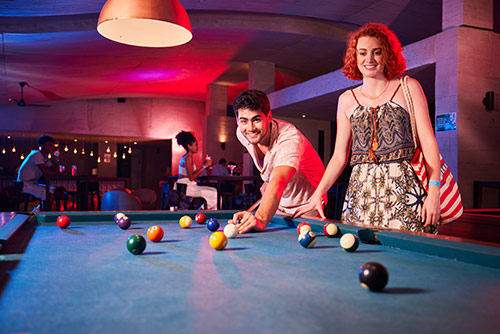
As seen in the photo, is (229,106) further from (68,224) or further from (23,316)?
(23,316)

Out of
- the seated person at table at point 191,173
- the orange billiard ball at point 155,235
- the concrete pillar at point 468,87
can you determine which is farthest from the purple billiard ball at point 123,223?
the concrete pillar at point 468,87

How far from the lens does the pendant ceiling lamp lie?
7.82 feet

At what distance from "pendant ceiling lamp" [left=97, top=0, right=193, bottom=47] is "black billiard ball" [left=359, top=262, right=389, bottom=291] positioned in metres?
2.00

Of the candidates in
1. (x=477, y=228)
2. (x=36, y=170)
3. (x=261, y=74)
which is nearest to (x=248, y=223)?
(x=477, y=228)

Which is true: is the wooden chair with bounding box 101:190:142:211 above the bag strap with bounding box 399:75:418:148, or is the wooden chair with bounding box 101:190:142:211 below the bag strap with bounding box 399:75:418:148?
below

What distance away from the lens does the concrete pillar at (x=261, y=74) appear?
34.3ft

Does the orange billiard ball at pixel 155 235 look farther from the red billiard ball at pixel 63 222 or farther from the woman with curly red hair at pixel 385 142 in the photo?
the woman with curly red hair at pixel 385 142

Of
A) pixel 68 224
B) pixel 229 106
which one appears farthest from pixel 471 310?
pixel 229 106

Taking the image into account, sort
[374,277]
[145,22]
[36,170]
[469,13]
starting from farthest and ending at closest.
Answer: [36,170] < [469,13] < [145,22] < [374,277]

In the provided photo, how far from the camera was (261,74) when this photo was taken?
10531mm

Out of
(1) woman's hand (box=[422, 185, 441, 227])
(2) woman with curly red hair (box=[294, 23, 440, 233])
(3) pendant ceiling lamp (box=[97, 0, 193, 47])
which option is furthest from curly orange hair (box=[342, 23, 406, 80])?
(3) pendant ceiling lamp (box=[97, 0, 193, 47])

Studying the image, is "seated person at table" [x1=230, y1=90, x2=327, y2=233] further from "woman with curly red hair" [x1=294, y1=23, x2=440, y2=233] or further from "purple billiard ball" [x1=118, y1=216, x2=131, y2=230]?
"purple billiard ball" [x1=118, y1=216, x2=131, y2=230]

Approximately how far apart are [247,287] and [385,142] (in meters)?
1.15

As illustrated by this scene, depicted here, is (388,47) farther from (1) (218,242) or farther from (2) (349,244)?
(1) (218,242)
